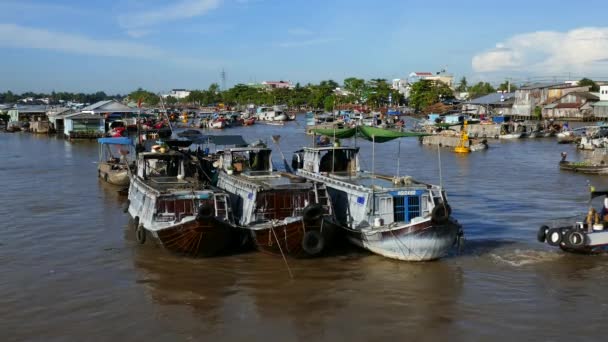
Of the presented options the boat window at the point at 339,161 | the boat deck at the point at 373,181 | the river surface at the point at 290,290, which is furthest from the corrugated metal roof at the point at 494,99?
the boat deck at the point at 373,181

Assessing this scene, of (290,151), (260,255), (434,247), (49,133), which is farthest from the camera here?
(49,133)

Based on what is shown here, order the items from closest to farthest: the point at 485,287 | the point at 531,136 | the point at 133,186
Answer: the point at 485,287 < the point at 133,186 < the point at 531,136

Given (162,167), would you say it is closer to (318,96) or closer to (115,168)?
(115,168)

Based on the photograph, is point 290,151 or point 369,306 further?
point 290,151

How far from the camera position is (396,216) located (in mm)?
17781

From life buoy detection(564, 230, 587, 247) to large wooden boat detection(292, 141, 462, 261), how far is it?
3.11 meters

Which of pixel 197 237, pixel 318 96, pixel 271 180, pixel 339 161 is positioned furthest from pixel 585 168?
pixel 318 96

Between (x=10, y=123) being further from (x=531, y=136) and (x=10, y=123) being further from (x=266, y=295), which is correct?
(x=266, y=295)

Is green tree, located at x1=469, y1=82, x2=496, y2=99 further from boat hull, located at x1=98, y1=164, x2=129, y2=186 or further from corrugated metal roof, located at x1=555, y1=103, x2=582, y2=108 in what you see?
boat hull, located at x1=98, y1=164, x2=129, y2=186

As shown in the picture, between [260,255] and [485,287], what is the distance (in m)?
6.46

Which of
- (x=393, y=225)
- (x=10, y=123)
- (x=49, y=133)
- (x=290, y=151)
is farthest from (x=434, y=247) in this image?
(x=10, y=123)

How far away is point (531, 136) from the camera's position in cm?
6575

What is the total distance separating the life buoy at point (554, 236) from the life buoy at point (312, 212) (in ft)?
23.0

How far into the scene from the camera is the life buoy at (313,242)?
1669 centimetres
